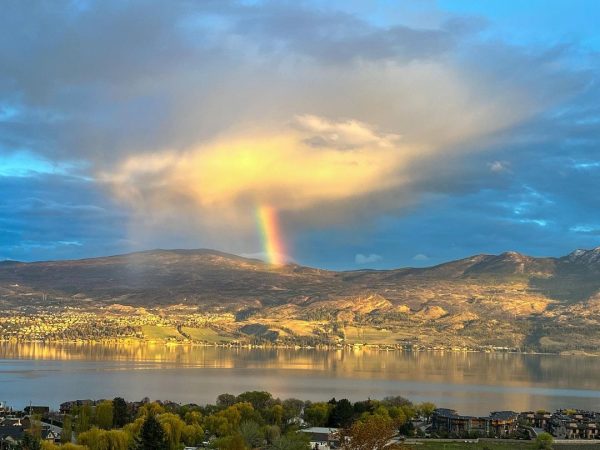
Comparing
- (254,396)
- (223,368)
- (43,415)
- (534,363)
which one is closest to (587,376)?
(534,363)

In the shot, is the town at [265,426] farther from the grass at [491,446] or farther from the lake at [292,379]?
the lake at [292,379]

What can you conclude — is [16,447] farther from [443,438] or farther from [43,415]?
[443,438]

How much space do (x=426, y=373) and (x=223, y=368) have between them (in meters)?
31.1

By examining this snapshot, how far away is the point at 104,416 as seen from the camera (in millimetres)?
49719

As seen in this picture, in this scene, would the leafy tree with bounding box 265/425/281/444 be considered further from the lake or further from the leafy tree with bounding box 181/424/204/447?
the lake

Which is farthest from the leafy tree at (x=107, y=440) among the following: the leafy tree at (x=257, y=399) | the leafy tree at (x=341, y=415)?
the leafy tree at (x=257, y=399)

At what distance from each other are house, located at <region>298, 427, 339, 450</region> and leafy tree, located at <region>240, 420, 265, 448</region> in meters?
2.89

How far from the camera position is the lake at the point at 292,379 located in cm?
7856

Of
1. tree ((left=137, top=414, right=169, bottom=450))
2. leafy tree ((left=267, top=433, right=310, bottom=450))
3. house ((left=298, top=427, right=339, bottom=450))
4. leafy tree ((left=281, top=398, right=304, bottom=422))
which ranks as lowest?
house ((left=298, top=427, right=339, bottom=450))

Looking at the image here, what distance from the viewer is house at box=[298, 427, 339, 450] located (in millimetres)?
44034

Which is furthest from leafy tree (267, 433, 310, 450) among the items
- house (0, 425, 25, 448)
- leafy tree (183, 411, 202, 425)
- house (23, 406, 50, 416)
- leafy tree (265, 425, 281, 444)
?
house (23, 406, 50, 416)

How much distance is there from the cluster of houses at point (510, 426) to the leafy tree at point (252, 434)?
1294 cm

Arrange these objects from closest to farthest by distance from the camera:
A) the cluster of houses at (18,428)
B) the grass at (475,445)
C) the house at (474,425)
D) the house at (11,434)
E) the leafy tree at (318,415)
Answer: the house at (11,434)
the cluster of houses at (18,428)
the grass at (475,445)
the house at (474,425)
the leafy tree at (318,415)

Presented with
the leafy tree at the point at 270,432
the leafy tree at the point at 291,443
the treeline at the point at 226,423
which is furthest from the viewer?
the leafy tree at the point at 270,432
